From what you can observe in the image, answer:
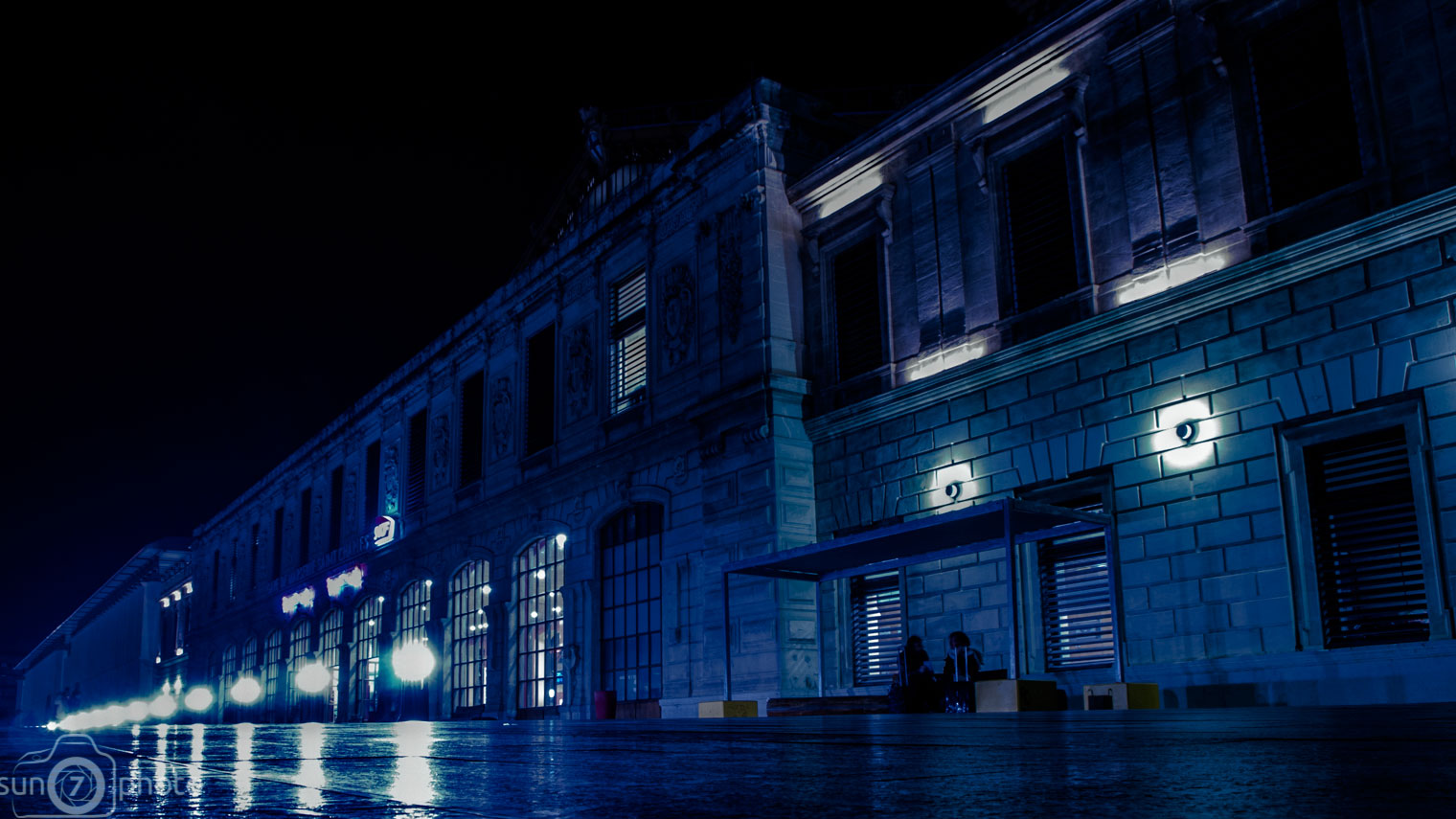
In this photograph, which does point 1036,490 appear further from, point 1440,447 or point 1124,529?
point 1440,447

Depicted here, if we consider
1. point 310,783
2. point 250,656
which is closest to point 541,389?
point 310,783

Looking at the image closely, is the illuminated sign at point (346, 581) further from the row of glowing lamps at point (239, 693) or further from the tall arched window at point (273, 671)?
the tall arched window at point (273, 671)

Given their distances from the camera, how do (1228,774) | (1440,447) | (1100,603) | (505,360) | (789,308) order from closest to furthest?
(1228,774), (1440,447), (1100,603), (789,308), (505,360)

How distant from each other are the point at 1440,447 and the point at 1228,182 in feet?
13.9

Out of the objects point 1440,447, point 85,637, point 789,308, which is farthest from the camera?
point 85,637

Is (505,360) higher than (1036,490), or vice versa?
(505,360)

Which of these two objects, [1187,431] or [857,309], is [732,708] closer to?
[857,309]

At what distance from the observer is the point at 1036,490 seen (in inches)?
656

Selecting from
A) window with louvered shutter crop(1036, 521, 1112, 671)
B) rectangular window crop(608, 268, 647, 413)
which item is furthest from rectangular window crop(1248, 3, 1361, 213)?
rectangular window crop(608, 268, 647, 413)

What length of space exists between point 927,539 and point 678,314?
9.83 m

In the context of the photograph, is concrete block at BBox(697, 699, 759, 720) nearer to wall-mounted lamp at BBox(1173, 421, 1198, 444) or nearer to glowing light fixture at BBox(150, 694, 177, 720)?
wall-mounted lamp at BBox(1173, 421, 1198, 444)

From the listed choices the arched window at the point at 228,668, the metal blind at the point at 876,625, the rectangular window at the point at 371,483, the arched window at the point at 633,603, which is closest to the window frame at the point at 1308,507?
the metal blind at the point at 876,625

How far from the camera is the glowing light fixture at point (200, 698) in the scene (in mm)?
54781

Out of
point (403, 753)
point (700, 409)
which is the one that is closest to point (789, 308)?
point (700, 409)
